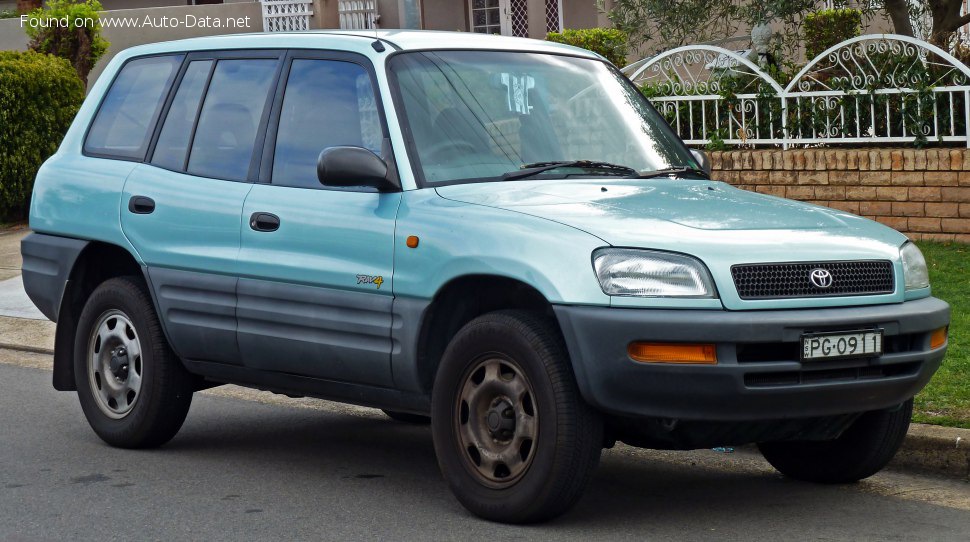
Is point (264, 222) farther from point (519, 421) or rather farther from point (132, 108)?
point (519, 421)

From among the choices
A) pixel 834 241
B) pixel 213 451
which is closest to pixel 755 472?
pixel 834 241

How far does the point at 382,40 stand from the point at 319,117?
422mm

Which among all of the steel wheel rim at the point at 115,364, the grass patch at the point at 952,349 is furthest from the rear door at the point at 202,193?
the grass patch at the point at 952,349

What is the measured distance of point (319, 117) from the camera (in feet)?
20.5

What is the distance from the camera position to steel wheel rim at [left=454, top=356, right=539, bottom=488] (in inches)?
207

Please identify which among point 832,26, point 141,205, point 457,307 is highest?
point 832,26

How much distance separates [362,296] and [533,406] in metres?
0.93

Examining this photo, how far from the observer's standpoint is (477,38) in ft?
21.3

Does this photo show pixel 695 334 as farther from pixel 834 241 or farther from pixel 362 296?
pixel 362 296

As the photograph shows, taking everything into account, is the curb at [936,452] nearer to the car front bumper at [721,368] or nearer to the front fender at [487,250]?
the car front bumper at [721,368]

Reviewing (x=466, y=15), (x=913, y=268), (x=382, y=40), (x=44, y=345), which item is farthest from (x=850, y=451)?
(x=466, y=15)

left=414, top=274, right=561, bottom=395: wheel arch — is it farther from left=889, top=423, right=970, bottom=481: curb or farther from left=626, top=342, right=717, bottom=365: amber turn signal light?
left=889, top=423, right=970, bottom=481: curb

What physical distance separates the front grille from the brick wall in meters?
6.76

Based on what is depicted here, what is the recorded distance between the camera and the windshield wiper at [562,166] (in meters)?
5.88
